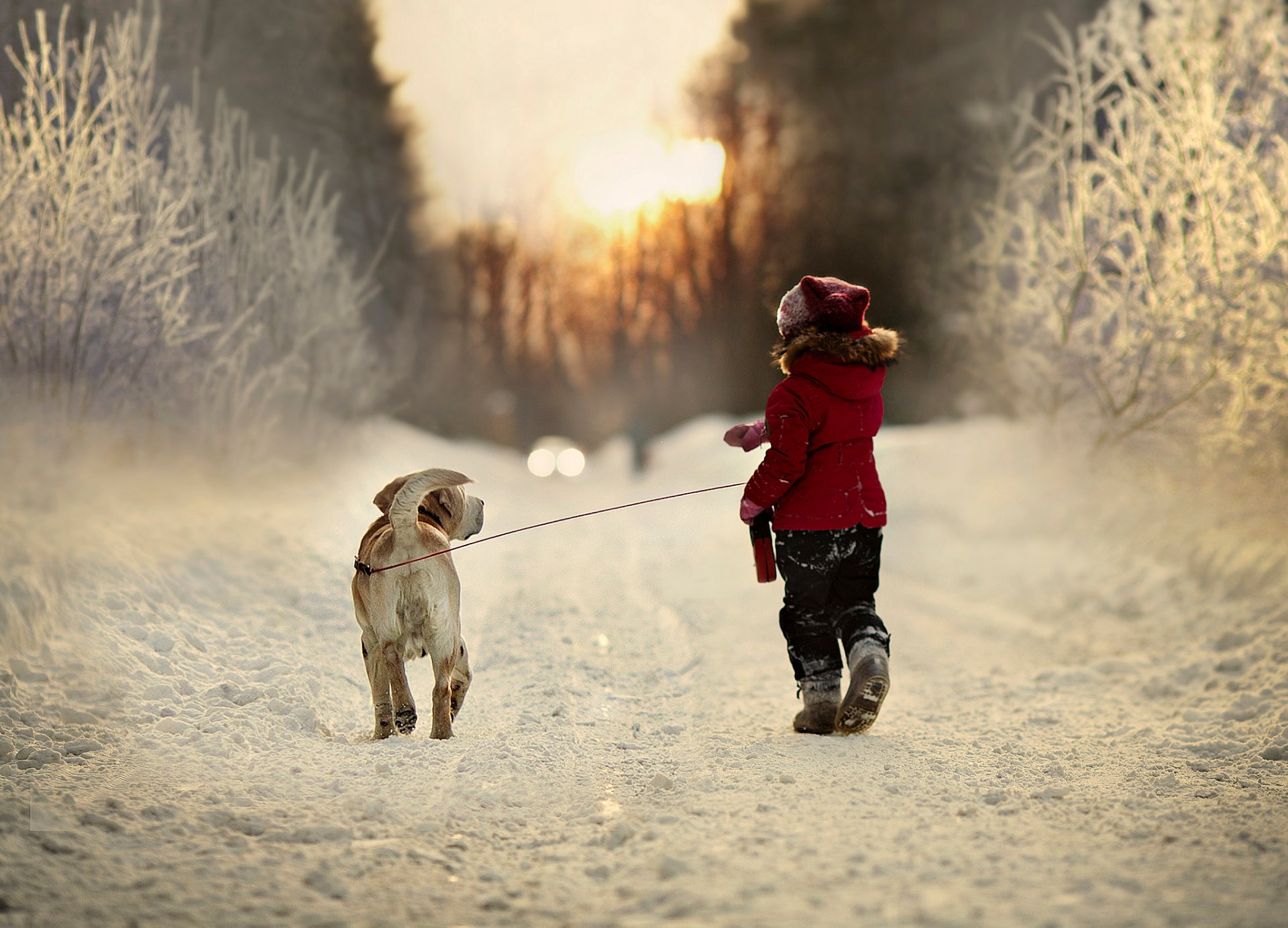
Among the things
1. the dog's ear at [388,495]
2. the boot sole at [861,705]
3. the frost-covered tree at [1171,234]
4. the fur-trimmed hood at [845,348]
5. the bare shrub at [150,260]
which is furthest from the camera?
the frost-covered tree at [1171,234]

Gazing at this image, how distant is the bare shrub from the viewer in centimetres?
556

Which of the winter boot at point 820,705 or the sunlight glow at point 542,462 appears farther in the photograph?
the sunlight glow at point 542,462

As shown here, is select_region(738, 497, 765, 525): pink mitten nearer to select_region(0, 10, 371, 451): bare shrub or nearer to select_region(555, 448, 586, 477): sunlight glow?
select_region(0, 10, 371, 451): bare shrub

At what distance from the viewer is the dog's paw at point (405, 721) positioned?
3.06 m

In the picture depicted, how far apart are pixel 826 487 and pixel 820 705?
833 millimetres

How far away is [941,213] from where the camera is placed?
39.3ft

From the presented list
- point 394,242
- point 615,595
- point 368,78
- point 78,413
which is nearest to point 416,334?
point 394,242

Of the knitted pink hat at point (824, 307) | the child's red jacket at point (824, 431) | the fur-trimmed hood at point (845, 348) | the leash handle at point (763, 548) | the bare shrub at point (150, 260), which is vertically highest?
the bare shrub at point (150, 260)

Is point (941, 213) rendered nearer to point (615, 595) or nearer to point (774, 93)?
point (774, 93)

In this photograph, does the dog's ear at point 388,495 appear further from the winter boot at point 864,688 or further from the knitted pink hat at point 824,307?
the winter boot at point 864,688

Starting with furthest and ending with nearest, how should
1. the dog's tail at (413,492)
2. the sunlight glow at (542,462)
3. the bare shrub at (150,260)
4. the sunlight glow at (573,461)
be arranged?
1. the sunlight glow at (573,461)
2. the sunlight glow at (542,462)
3. the bare shrub at (150,260)
4. the dog's tail at (413,492)

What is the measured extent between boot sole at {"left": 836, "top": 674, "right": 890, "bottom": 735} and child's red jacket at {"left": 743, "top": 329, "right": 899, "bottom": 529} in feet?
1.91

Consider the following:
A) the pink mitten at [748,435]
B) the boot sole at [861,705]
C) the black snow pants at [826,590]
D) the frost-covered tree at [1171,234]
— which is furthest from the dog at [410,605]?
the frost-covered tree at [1171,234]

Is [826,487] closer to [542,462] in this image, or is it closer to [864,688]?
[864,688]
